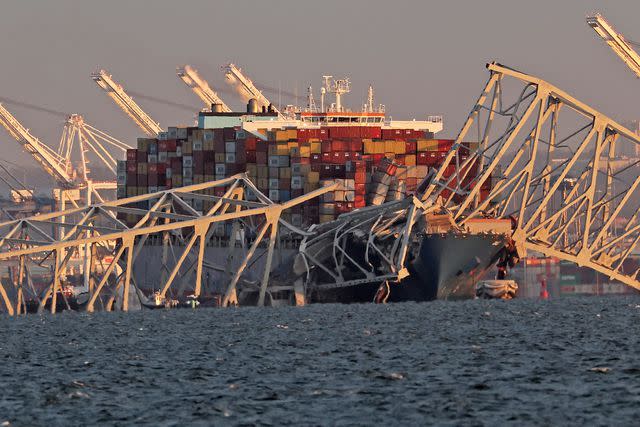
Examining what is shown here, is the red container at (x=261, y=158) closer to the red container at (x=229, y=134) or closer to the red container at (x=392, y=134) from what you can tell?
the red container at (x=229, y=134)

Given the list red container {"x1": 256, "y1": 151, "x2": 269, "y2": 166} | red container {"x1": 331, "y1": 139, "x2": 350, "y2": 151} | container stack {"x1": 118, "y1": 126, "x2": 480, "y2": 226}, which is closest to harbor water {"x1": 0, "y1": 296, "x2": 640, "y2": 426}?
container stack {"x1": 118, "y1": 126, "x2": 480, "y2": 226}

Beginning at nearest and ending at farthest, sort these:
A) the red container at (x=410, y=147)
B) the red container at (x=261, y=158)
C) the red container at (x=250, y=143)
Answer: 1. the red container at (x=410, y=147)
2. the red container at (x=261, y=158)
3. the red container at (x=250, y=143)

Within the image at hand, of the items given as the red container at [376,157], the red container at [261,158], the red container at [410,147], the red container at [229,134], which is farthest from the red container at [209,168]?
the red container at [410,147]

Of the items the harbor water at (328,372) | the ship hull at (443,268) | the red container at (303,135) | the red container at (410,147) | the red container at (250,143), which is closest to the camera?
the harbor water at (328,372)

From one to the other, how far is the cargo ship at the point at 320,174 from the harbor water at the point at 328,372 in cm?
1742

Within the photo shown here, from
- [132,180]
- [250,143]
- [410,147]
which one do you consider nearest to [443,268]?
[410,147]

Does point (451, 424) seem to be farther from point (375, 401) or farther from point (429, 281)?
point (429, 281)

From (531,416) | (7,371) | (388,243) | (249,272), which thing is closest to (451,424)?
(531,416)

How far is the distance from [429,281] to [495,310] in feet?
25.1

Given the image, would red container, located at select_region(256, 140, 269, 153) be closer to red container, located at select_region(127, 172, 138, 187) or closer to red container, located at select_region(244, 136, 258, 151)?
red container, located at select_region(244, 136, 258, 151)

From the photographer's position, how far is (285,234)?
4936 inches

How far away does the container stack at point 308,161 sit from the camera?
126500 millimetres

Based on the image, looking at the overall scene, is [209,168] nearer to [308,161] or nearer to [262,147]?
[262,147]

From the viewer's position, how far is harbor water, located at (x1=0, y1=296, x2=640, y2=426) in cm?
4656
